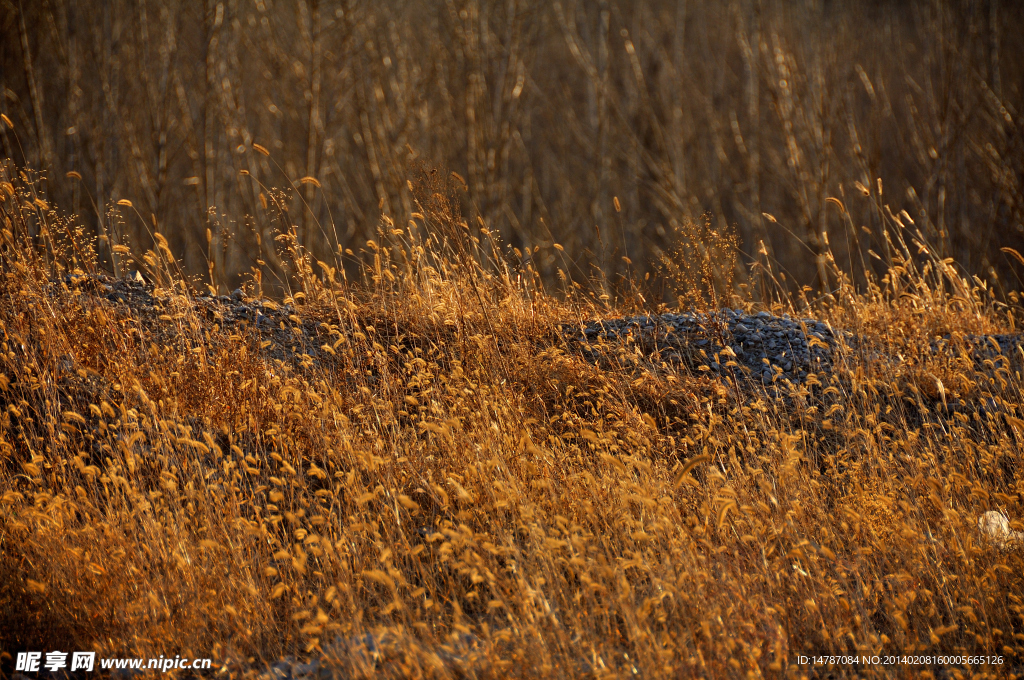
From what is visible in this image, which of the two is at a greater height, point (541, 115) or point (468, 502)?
point (541, 115)

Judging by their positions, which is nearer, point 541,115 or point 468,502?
point 468,502

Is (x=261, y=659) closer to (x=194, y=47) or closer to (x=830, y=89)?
(x=830, y=89)

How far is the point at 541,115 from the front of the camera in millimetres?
14945

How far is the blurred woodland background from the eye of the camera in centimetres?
932

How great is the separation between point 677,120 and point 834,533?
1154 centimetres

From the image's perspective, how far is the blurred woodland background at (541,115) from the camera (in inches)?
367

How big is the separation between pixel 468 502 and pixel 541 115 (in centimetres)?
1376

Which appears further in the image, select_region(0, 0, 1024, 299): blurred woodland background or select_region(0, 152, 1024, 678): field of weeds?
select_region(0, 0, 1024, 299): blurred woodland background

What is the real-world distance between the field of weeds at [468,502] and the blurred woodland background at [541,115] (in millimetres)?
4365

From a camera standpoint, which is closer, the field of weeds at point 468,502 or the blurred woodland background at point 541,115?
the field of weeds at point 468,502

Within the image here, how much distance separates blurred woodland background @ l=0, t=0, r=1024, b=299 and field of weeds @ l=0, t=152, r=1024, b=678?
172 inches

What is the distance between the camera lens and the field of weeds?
1997 millimetres

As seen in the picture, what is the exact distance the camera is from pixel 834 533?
238 centimetres

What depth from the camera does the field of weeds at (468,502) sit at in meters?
2.00
